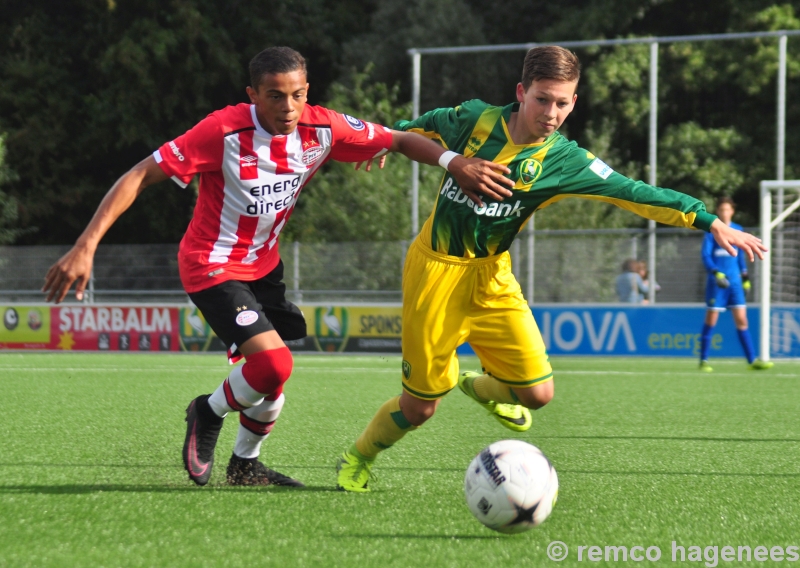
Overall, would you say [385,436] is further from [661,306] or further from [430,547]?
[661,306]

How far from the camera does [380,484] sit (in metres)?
4.81

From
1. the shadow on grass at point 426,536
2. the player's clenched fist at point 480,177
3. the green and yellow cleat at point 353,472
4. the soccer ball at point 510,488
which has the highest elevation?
the player's clenched fist at point 480,177

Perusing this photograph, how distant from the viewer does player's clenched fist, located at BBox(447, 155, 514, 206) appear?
4219mm

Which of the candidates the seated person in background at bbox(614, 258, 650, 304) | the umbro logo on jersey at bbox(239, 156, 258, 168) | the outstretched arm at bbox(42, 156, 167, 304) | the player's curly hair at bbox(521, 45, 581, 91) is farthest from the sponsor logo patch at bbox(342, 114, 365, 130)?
the seated person in background at bbox(614, 258, 650, 304)

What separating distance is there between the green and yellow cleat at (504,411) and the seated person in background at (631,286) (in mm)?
10041

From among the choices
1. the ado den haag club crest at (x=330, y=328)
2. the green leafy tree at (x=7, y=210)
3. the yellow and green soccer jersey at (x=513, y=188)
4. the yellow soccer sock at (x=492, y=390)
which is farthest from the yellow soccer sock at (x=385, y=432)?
the green leafy tree at (x=7, y=210)

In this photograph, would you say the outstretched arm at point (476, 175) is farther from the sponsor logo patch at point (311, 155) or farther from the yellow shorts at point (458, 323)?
the sponsor logo patch at point (311, 155)

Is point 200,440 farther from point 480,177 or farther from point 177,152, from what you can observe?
point 480,177

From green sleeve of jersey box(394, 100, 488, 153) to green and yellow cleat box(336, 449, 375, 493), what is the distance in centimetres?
152

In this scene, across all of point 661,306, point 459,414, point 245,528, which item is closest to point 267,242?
point 245,528

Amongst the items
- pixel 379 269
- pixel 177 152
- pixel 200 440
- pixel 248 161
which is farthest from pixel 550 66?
pixel 379 269

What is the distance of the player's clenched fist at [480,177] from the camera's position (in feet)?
13.8

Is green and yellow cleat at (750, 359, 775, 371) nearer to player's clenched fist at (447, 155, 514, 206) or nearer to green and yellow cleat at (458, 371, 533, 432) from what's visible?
green and yellow cleat at (458, 371, 533, 432)

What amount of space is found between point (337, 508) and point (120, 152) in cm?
2839
